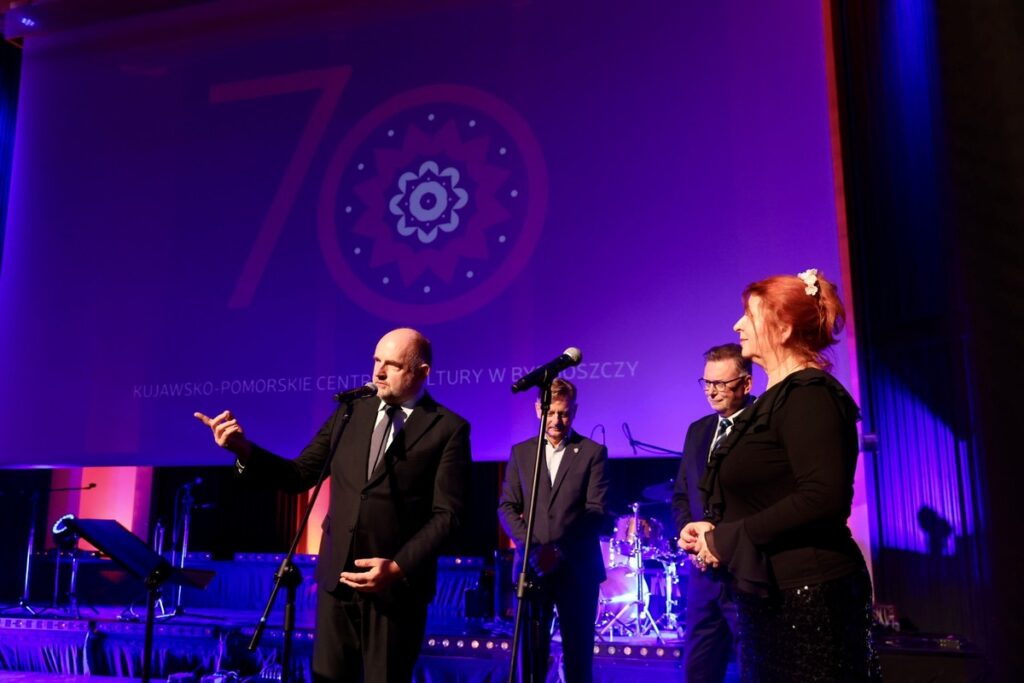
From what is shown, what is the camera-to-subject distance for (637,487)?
680 centimetres

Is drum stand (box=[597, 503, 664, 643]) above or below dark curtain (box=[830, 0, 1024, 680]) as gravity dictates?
below

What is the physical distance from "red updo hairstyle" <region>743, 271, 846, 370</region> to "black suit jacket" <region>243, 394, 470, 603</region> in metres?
1.35

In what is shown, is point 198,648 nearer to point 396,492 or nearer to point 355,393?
point 396,492

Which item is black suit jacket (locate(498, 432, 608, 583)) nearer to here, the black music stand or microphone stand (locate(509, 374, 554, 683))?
microphone stand (locate(509, 374, 554, 683))

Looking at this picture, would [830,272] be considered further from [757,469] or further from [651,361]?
[757,469]

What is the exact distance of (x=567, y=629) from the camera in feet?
12.8

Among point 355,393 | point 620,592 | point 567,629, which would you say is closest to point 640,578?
point 620,592

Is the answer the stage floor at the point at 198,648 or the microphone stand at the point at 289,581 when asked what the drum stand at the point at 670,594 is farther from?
the microphone stand at the point at 289,581

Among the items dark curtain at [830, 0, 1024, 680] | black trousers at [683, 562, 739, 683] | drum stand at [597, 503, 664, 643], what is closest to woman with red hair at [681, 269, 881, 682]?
dark curtain at [830, 0, 1024, 680]

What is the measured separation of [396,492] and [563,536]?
123 cm

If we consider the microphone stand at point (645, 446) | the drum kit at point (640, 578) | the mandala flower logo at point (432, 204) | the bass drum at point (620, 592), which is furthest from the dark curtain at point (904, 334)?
the mandala flower logo at point (432, 204)

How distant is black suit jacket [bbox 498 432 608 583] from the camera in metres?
3.95

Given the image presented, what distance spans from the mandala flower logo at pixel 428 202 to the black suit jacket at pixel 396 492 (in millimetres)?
3054

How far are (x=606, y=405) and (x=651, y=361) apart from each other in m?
0.40
